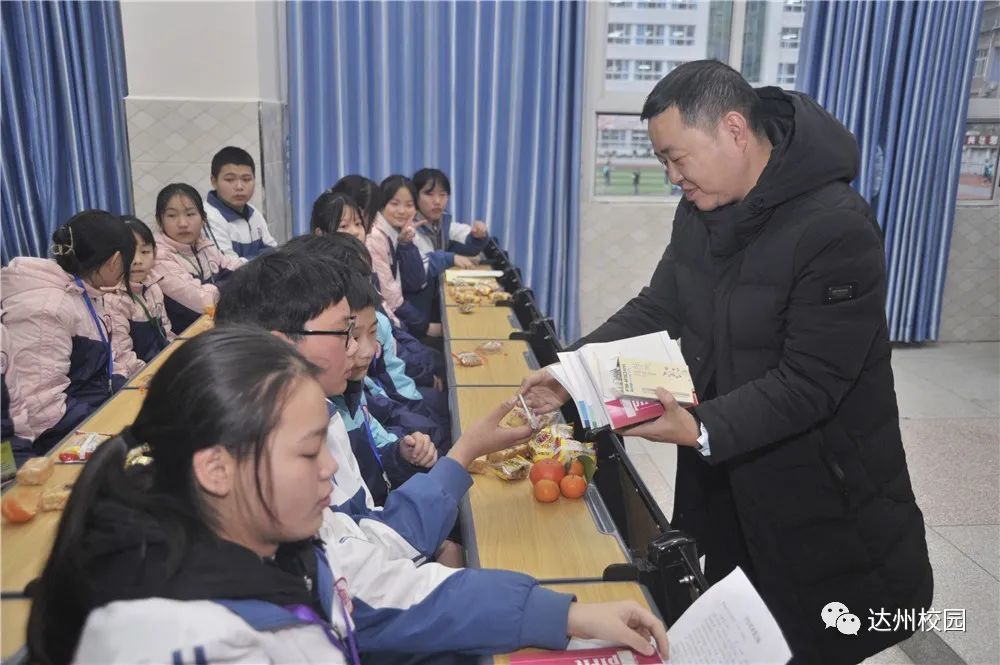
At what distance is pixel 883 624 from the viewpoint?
5.53 feet

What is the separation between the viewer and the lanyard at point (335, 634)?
982 mm

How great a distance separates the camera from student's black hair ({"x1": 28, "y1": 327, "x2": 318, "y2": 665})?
882 millimetres

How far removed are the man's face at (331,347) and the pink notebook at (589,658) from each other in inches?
27.6

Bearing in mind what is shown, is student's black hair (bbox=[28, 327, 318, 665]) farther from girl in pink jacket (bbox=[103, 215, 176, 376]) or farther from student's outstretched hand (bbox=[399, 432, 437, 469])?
girl in pink jacket (bbox=[103, 215, 176, 376])

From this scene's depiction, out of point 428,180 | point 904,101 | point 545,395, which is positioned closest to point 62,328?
point 545,395

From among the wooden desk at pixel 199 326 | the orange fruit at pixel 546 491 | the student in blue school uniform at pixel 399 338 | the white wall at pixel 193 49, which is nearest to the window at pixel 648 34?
the white wall at pixel 193 49

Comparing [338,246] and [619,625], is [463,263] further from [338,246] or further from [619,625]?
[619,625]

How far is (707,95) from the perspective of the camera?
1.66 m

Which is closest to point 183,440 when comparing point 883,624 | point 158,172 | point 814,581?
point 814,581

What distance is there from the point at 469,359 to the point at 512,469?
3.65 ft

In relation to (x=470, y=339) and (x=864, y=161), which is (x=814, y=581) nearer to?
(x=470, y=339)

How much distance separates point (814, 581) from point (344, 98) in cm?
474

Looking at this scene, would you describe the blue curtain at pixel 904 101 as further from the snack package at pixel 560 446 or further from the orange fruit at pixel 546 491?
the orange fruit at pixel 546 491

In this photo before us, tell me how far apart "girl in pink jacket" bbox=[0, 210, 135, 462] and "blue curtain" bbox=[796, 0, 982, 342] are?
491cm
